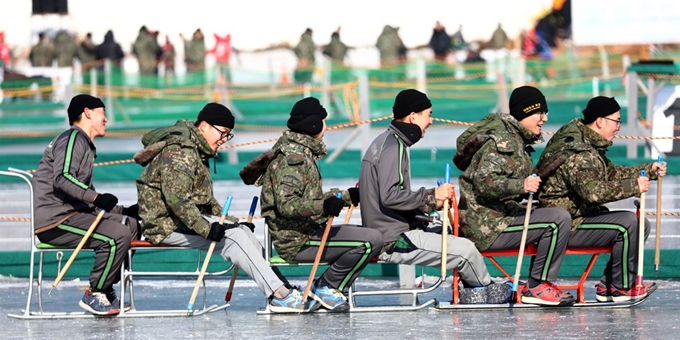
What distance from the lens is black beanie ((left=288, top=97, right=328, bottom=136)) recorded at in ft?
27.6

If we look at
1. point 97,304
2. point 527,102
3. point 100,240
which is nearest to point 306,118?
point 527,102

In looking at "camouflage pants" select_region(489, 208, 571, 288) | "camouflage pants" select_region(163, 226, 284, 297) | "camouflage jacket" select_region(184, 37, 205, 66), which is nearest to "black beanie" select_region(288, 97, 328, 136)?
"camouflage pants" select_region(163, 226, 284, 297)

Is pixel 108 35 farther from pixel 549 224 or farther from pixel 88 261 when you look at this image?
pixel 549 224

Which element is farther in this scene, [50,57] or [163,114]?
[50,57]

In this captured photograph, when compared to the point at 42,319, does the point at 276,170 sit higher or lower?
higher

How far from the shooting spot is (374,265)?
416 inches

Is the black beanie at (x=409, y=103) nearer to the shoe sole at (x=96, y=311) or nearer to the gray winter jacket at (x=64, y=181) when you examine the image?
the gray winter jacket at (x=64, y=181)

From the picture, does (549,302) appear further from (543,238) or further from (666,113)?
(666,113)

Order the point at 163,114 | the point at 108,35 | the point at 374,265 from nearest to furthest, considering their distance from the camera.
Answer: the point at 374,265, the point at 163,114, the point at 108,35

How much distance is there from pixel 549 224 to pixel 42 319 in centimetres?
334

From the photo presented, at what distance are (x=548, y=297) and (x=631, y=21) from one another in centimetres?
1129

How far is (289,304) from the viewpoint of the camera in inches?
333

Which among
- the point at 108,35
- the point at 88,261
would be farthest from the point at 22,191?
the point at 108,35

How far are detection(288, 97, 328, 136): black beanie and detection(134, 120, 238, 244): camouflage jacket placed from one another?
0.60 metres
